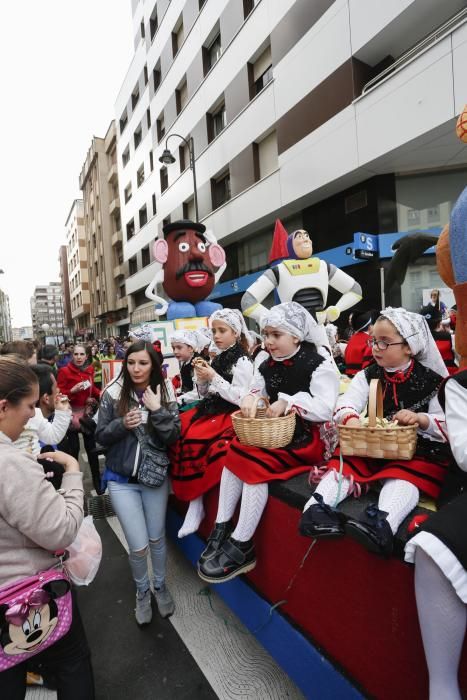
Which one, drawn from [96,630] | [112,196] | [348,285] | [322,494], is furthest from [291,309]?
[112,196]

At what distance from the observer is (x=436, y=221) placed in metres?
8.94

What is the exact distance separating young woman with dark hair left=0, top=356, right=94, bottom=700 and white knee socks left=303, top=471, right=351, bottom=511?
0.95 meters

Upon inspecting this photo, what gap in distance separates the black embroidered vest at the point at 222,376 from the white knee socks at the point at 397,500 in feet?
5.08

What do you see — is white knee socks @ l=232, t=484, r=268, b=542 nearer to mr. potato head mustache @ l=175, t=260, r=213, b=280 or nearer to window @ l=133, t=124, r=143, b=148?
mr. potato head mustache @ l=175, t=260, r=213, b=280

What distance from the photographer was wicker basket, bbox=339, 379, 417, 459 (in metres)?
1.56

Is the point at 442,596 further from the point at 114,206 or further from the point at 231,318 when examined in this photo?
the point at 114,206

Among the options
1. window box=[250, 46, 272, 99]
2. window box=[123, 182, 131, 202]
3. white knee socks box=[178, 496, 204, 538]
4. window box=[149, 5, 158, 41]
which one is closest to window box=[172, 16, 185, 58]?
window box=[149, 5, 158, 41]

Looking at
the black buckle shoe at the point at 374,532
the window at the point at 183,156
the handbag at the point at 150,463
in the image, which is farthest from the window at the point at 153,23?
the black buckle shoe at the point at 374,532

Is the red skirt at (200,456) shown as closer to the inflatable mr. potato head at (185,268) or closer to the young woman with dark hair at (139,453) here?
the young woman with dark hair at (139,453)

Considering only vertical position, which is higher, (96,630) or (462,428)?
(462,428)

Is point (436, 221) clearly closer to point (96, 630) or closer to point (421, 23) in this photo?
point (421, 23)

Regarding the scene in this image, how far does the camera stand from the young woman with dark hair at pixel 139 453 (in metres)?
2.42

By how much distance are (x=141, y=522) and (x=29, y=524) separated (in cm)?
137

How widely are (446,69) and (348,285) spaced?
5044mm
